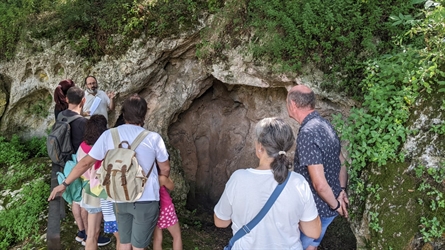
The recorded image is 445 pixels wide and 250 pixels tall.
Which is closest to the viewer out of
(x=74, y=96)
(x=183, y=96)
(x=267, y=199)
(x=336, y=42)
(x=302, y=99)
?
(x=267, y=199)

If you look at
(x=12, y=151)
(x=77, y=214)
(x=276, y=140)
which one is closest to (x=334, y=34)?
(x=276, y=140)

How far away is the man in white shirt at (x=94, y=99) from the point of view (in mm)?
5219

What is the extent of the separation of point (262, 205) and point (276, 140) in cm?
42

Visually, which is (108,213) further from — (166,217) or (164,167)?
(164,167)

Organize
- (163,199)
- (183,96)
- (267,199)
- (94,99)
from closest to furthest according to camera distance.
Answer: (267,199) → (163,199) → (94,99) → (183,96)

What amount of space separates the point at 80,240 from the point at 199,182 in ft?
10.3

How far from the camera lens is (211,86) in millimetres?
6895

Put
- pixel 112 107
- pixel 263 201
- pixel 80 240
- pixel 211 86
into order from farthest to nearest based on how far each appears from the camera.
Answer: pixel 211 86 → pixel 112 107 → pixel 80 240 → pixel 263 201

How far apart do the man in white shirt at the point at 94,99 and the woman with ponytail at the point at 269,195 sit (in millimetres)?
3513

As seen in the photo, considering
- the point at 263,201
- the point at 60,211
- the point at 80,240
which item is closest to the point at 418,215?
the point at 263,201

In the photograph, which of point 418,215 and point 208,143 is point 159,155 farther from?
point 208,143

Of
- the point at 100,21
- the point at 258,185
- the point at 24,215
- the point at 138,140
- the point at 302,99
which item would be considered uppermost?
the point at 100,21

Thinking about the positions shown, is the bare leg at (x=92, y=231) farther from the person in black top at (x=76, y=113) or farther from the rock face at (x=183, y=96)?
the rock face at (x=183, y=96)

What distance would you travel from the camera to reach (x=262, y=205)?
2.23 m
